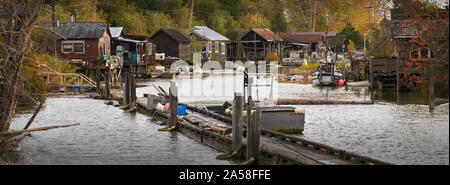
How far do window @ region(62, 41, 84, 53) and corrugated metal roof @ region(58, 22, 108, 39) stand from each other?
0.70 m

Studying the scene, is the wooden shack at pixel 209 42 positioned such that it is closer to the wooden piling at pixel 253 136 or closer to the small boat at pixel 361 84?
the small boat at pixel 361 84

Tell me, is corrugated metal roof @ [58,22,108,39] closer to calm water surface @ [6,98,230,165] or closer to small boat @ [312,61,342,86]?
small boat @ [312,61,342,86]

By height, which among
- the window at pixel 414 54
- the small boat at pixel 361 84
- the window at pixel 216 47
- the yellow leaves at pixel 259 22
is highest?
the yellow leaves at pixel 259 22

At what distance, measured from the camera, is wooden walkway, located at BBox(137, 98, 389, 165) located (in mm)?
20234

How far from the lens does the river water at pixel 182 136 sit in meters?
25.4

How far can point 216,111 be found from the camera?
35.1m

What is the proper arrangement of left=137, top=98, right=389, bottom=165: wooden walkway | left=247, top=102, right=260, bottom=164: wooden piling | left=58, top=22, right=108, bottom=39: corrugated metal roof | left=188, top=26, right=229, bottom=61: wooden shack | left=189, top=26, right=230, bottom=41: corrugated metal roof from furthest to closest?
left=189, top=26, right=230, bottom=41: corrugated metal roof → left=188, top=26, right=229, bottom=61: wooden shack → left=58, top=22, right=108, bottom=39: corrugated metal roof → left=247, top=102, right=260, bottom=164: wooden piling → left=137, top=98, right=389, bottom=165: wooden walkway

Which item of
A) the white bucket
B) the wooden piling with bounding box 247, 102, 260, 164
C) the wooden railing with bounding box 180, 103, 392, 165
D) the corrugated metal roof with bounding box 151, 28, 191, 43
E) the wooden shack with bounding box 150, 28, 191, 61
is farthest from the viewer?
the wooden shack with bounding box 150, 28, 191, 61

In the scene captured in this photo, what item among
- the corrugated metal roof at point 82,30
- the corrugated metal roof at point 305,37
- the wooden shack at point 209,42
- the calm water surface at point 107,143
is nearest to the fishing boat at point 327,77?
the corrugated metal roof at point 82,30

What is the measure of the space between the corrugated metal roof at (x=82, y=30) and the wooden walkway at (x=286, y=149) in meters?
39.2

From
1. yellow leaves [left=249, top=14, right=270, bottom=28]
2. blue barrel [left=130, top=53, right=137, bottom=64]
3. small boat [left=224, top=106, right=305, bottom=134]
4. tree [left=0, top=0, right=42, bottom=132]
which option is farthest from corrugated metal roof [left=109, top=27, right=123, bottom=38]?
yellow leaves [left=249, top=14, right=270, bottom=28]

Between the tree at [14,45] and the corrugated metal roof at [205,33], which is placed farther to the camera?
the corrugated metal roof at [205,33]
